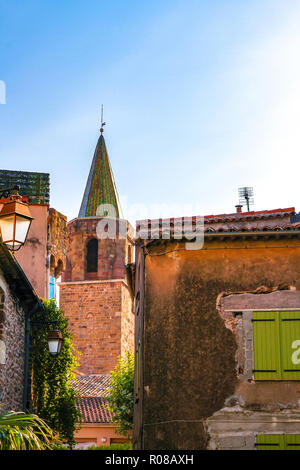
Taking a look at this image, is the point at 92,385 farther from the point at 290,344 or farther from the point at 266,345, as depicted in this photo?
the point at 290,344

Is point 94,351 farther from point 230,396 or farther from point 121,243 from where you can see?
point 230,396

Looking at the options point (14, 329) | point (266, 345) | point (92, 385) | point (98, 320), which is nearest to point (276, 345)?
point (266, 345)

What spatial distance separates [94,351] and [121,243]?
842 cm

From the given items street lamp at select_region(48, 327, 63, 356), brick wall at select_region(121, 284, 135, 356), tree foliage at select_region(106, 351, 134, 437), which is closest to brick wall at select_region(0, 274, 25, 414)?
street lamp at select_region(48, 327, 63, 356)

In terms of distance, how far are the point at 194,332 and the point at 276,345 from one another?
1502 millimetres

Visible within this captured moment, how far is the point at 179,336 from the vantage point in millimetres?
12648

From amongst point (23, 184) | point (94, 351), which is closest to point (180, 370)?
point (23, 184)

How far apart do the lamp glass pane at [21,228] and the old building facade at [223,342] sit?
5582 millimetres

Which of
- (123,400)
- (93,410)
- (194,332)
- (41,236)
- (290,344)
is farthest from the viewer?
(93,410)

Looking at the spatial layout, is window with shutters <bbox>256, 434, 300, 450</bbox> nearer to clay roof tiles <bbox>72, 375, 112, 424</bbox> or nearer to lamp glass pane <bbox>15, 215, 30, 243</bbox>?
lamp glass pane <bbox>15, 215, 30, 243</bbox>

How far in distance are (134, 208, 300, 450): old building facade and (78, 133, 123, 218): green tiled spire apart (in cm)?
3637

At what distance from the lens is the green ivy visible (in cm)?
1627

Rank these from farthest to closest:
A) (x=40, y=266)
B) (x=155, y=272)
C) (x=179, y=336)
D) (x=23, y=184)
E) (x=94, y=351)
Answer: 1. (x=94, y=351)
2. (x=23, y=184)
3. (x=40, y=266)
4. (x=155, y=272)
5. (x=179, y=336)

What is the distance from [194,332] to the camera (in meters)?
12.6
